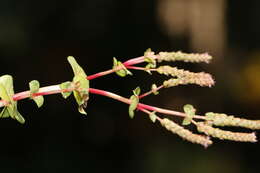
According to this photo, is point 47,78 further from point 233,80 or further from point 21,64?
point 233,80

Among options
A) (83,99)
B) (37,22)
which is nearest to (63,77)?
(37,22)

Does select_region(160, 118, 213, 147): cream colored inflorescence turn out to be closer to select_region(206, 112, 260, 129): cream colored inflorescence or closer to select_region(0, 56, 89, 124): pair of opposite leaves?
select_region(206, 112, 260, 129): cream colored inflorescence

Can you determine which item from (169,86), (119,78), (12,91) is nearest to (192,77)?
(169,86)

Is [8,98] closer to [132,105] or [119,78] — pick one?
[132,105]

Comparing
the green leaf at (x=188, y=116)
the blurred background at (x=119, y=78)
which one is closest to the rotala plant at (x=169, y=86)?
the green leaf at (x=188, y=116)

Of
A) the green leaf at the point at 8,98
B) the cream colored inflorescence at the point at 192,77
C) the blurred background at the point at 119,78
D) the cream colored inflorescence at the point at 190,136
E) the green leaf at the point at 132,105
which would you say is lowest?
the cream colored inflorescence at the point at 190,136

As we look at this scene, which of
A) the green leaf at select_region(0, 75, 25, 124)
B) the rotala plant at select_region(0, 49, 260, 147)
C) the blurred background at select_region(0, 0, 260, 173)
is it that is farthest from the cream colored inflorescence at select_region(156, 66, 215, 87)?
the blurred background at select_region(0, 0, 260, 173)

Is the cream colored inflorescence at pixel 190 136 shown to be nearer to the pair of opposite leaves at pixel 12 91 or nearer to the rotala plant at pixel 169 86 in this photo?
the rotala plant at pixel 169 86

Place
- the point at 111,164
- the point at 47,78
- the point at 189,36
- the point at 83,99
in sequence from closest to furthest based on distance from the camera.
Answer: the point at 83,99
the point at 111,164
the point at 47,78
the point at 189,36

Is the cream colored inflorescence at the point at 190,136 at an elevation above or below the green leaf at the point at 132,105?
below
